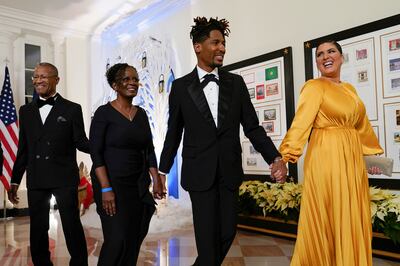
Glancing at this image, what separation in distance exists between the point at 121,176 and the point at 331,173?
1167 mm

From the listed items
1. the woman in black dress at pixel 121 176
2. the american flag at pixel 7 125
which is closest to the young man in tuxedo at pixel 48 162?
the woman in black dress at pixel 121 176

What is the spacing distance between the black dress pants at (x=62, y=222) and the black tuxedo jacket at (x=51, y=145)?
64mm

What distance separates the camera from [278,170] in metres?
1.99

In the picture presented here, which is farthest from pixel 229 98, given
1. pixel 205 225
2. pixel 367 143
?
pixel 367 143

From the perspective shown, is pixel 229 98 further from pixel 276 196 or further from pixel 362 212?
pixel 276 196

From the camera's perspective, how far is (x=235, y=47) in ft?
16.9

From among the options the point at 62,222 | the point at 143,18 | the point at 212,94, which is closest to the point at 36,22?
the point at 143,18

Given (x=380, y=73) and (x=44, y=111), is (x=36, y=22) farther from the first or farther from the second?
(x=380, y=73)

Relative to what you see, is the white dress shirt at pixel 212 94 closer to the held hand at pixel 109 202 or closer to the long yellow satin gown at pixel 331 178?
the long yellow satin gown at pixel 331 178

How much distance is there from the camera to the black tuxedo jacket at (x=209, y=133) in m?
1.92

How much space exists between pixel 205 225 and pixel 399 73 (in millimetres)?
2509

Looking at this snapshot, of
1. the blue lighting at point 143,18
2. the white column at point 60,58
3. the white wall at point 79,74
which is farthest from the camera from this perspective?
the white wall at point 79,74


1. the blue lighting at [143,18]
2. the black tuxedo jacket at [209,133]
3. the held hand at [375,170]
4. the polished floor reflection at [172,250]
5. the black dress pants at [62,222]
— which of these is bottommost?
the polished floor reflection at [172,250]

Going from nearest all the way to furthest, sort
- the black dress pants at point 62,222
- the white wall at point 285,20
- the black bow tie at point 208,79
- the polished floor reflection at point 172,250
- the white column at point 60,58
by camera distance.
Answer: the black bow tie at point 208,79
the black dress pants at point 62,222
the polished floor reflection at point 172,250
the white wall at point 285,20
the white column at point 60,58
